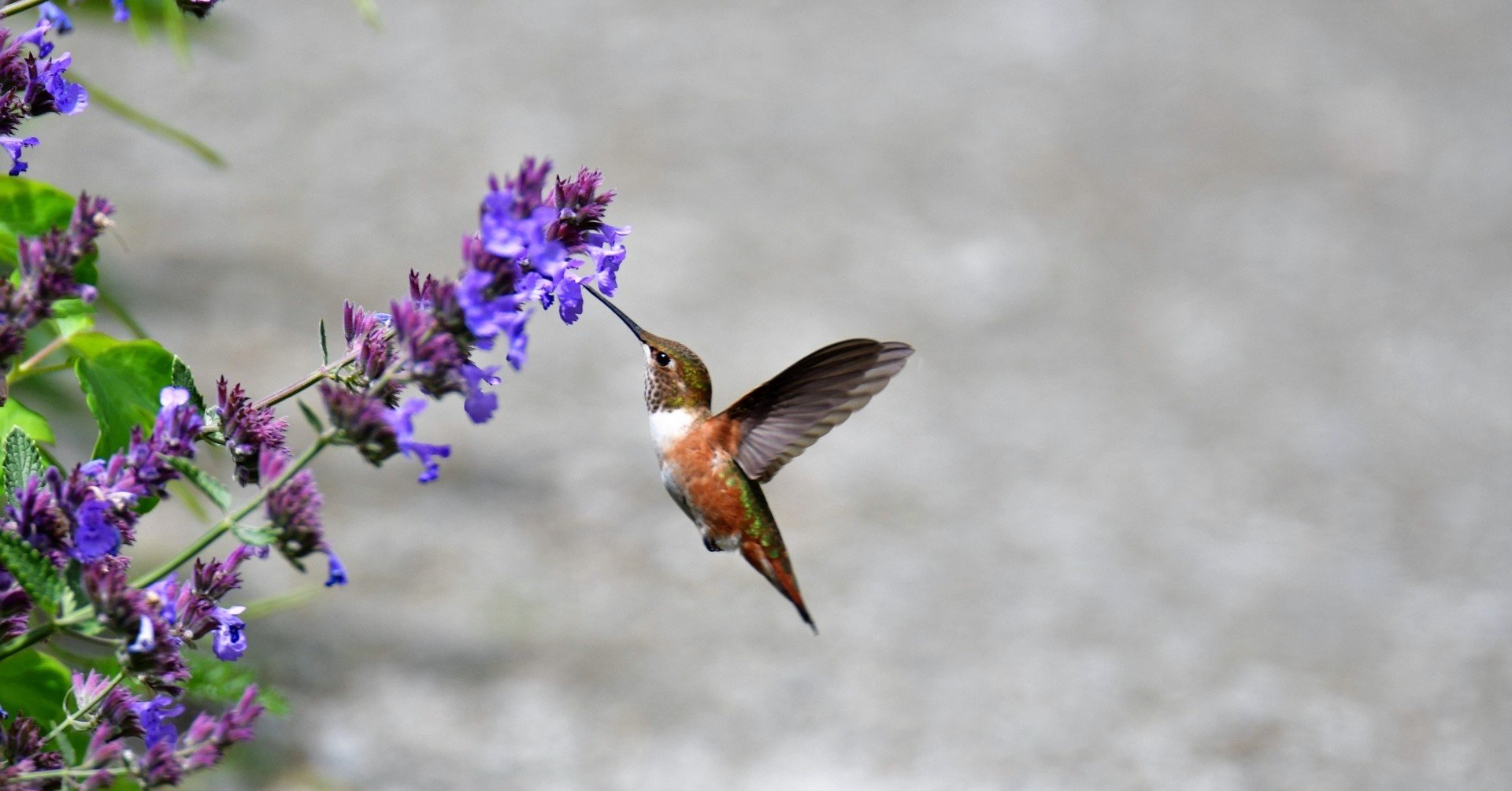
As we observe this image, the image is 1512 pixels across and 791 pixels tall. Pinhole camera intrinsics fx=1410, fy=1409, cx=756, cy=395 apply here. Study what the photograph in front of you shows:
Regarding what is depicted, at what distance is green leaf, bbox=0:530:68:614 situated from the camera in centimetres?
99

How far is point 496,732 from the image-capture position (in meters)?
4.53

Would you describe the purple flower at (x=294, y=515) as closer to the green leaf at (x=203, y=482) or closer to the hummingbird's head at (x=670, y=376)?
the green leaf at (x=203, y=482)

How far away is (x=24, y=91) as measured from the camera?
1205mm

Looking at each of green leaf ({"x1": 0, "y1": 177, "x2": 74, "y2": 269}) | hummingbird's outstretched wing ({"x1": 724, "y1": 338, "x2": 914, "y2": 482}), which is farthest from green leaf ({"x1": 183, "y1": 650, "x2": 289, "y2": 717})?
hummingbird's outstretched wing ({"x1": 724, "y1": 338, "x2": 914, "y2": 482})

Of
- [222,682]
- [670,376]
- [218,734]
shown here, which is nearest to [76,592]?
[218,734]

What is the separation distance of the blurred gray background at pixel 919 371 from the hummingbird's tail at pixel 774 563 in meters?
1.70

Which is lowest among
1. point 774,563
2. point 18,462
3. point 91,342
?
point 18,462

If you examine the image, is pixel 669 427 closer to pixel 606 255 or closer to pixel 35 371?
pixel 606 255

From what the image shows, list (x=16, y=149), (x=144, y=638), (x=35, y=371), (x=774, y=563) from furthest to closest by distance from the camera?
(x=774, y=563), (x=35, y=371), (x=16, y=149), (x=144, y=638)

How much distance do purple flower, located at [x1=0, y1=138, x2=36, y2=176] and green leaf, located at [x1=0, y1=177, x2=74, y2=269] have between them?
156 mm

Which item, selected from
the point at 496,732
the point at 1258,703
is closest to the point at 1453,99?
the point at 1258,703

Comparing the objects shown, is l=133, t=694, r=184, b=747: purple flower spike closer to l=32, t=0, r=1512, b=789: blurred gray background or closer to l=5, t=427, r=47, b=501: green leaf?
l=5, t=427, r=47, b=501: green leaf

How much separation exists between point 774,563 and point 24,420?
104 cm

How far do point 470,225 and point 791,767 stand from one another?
392 cm
